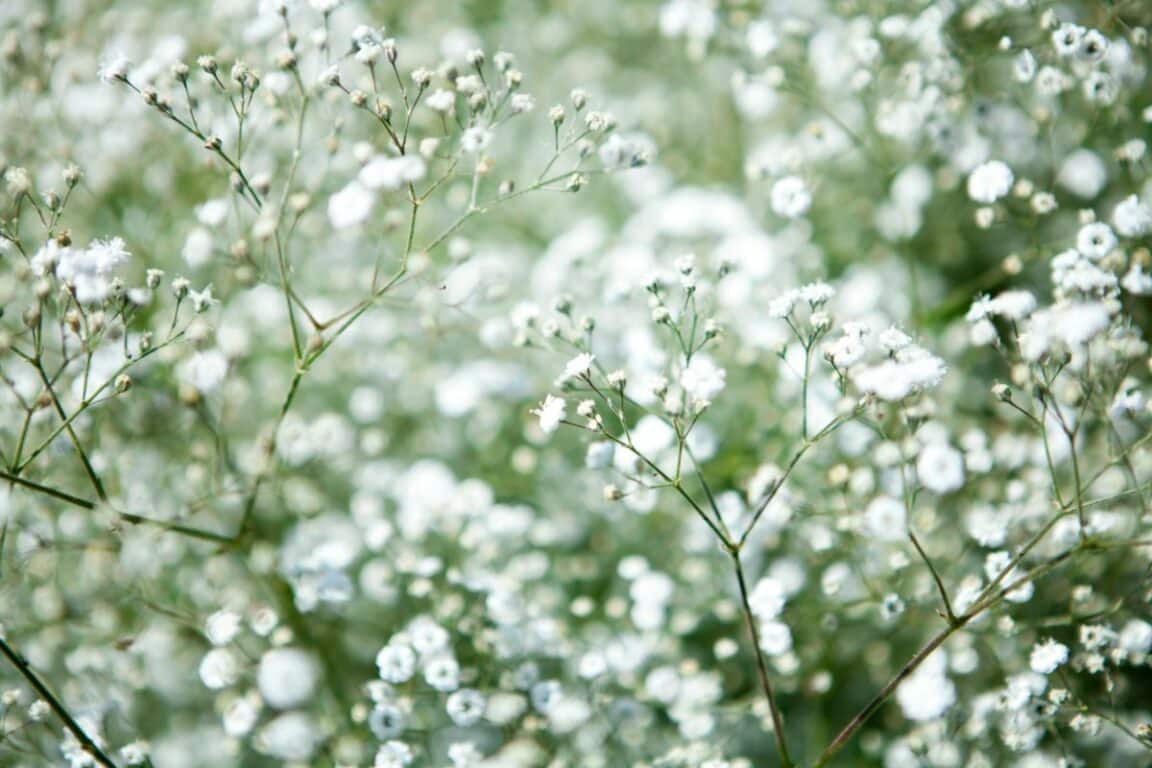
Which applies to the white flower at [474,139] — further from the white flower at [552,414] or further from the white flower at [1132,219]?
the white flower at [1132,219]

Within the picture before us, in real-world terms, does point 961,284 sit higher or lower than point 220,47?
lower

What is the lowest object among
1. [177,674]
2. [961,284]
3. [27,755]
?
[27,755]

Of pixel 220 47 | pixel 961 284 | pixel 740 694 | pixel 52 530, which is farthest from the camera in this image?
pixel 961 284

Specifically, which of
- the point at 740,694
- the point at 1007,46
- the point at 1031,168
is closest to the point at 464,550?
the point at 740,694

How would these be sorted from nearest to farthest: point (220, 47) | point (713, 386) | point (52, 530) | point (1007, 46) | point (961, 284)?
1. point (713, 386)
2. point (1007, 46)
3. point (52, 530)
4. point (220, 47)
5. point (961, 284)

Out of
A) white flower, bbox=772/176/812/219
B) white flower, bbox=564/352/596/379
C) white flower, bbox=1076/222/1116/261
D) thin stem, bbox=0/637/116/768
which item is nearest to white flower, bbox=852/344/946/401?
white flower, bbox=1076/222/1116/261

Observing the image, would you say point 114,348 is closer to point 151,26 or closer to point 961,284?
point 151,26

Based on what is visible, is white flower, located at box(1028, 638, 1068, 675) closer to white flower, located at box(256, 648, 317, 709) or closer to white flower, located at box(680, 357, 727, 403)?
white flower, located at box(680, 357, 727, 403)
